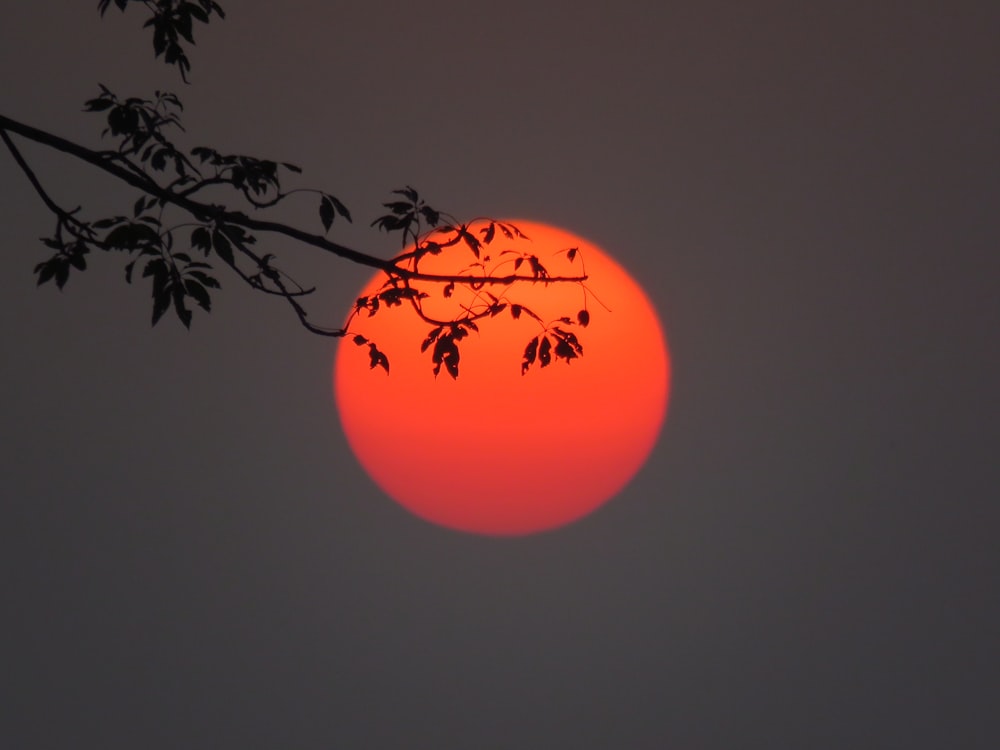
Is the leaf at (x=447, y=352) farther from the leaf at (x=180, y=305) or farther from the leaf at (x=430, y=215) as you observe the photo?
the leaf at (x=180, y=305)

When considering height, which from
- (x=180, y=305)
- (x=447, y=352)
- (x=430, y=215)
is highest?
(x=430, y=215)

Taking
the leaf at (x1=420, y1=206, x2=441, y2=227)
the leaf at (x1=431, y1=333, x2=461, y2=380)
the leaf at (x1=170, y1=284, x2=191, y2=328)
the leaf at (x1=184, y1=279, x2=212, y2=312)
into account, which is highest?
the leaf at (x1=420, y1=206, x2=441, y2=227)

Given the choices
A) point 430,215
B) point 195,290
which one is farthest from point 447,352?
point 195,290

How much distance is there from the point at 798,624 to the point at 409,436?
98.0 inches

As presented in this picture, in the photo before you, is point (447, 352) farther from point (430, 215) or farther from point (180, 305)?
point (180, 305)

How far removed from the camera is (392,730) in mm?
6207

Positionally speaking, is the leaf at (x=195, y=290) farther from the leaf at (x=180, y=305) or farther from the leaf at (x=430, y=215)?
the leaf at (x=430, y=215)

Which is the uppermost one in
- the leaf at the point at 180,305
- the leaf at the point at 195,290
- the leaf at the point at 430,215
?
the leaf at the point at 430,215

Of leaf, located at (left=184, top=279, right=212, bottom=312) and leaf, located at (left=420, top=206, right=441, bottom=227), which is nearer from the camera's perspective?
leaf, located at (left=184, top=279, right=212, bottom=312)

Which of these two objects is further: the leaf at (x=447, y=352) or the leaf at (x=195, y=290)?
the leaf at (x=447, y=352)

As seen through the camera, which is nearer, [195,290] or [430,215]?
[195,290]

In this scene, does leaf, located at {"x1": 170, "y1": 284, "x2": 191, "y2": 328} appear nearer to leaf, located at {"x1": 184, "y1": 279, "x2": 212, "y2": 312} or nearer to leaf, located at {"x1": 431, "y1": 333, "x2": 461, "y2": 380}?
leaf, located at {"x1": 184, "y1": 279, "x2": 212, "y2": 312}

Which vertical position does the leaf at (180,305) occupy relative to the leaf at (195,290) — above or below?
below

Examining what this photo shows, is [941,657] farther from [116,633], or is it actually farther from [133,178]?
[133,178]
